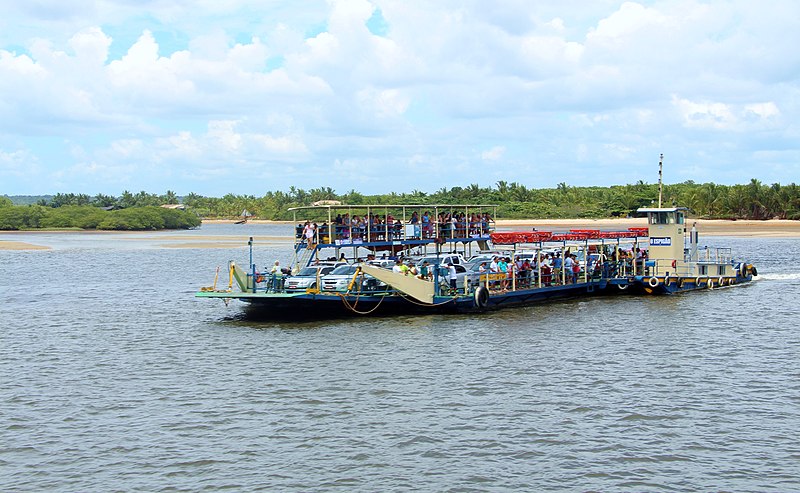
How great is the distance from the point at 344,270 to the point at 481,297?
505cm

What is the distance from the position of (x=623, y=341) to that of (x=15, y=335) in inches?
772

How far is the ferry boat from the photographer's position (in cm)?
3259

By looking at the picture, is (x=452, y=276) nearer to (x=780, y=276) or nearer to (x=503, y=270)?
(x=503, y=270)

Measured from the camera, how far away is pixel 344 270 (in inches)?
1312

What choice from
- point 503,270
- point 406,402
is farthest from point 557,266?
point 406,402

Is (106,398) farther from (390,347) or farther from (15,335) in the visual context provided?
(15,335)

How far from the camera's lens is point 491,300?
1394 inches

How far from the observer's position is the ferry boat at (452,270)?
32594 millimetres

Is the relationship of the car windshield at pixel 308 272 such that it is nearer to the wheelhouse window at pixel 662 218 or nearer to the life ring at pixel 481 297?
the life ring at pixel 481 297

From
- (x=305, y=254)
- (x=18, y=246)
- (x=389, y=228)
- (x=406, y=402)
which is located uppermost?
(x=389, y=228)

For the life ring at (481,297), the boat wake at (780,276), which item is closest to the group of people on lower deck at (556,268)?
the life ring at (481,297)

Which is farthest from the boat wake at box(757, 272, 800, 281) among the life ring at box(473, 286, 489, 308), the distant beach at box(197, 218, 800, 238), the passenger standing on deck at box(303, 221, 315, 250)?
the distant beach at box(197, 218, 800, 238)

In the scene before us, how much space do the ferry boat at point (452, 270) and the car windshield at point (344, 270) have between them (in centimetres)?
60

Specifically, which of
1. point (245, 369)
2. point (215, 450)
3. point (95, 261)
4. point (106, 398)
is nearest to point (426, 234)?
point (245, 369)
